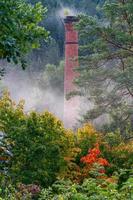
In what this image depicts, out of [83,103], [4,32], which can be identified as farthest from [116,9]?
[4,32]

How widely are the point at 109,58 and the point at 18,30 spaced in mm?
14291

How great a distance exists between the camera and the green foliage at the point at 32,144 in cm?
1235

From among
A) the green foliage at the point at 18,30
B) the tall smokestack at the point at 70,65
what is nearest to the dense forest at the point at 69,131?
the green foliage at the point at 18,30

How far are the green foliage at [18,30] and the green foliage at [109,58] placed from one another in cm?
1248

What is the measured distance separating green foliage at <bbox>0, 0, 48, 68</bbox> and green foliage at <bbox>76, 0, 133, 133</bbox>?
1248 cm

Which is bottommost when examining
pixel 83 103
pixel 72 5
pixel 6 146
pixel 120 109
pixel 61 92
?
pixel 6 146

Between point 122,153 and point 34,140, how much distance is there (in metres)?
3.77

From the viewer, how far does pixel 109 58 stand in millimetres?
19172

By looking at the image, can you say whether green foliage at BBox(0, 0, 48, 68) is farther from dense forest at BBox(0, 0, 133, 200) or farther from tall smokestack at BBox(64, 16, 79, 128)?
tall smokestack at BBox(64, 16, 79, 128)

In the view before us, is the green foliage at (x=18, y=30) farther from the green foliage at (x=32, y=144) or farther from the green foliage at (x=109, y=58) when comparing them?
the green foliage at (x=109, y=58)

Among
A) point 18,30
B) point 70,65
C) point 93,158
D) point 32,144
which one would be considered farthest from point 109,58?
point 18,30

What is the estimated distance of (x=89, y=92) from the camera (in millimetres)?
19672

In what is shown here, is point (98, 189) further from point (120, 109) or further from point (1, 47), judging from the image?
point (120, 109)

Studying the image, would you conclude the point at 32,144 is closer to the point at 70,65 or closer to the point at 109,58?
the point at 109,58
